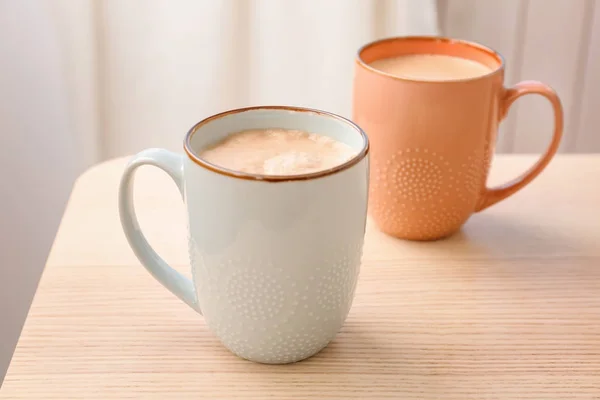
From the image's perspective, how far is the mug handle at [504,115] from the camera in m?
0.65

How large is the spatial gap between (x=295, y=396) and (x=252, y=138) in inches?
7.1

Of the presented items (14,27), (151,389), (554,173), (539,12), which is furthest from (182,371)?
(539,12)

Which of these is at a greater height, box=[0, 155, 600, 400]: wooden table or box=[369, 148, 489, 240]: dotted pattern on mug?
box=[369, 148, 489, 240]: dotted pattern on mug

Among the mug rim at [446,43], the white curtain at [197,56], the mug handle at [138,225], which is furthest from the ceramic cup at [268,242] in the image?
the white curtain at [197,56]

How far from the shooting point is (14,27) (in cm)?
99

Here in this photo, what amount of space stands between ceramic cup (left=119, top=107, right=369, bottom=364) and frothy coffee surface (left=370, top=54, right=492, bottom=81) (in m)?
0.19

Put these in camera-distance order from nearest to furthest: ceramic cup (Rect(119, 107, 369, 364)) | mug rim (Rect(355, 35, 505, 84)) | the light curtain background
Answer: ceramic cup (Rect(119, 107, 369, 364)) → mug rim (Rect(355, 35, 505, 84)) → the light curtain background

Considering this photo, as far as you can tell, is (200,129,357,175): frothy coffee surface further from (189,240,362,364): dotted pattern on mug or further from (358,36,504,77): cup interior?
(358,36,504,77): cup interior

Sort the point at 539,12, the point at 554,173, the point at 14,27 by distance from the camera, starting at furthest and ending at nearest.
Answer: the point at 539,12 → the point at 14,27 → the point at 554,173

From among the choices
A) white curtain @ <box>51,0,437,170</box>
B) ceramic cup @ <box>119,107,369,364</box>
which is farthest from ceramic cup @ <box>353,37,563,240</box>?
white curtain @ <box>51,0,437,170</box>

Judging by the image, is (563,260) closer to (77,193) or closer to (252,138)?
(252,138)

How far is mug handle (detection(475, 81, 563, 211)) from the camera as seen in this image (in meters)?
0.65

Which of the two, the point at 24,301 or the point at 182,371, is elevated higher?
the point at 182,371

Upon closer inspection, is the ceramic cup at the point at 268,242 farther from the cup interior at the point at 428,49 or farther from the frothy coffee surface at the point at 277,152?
the cup interior at the point at 428,49
